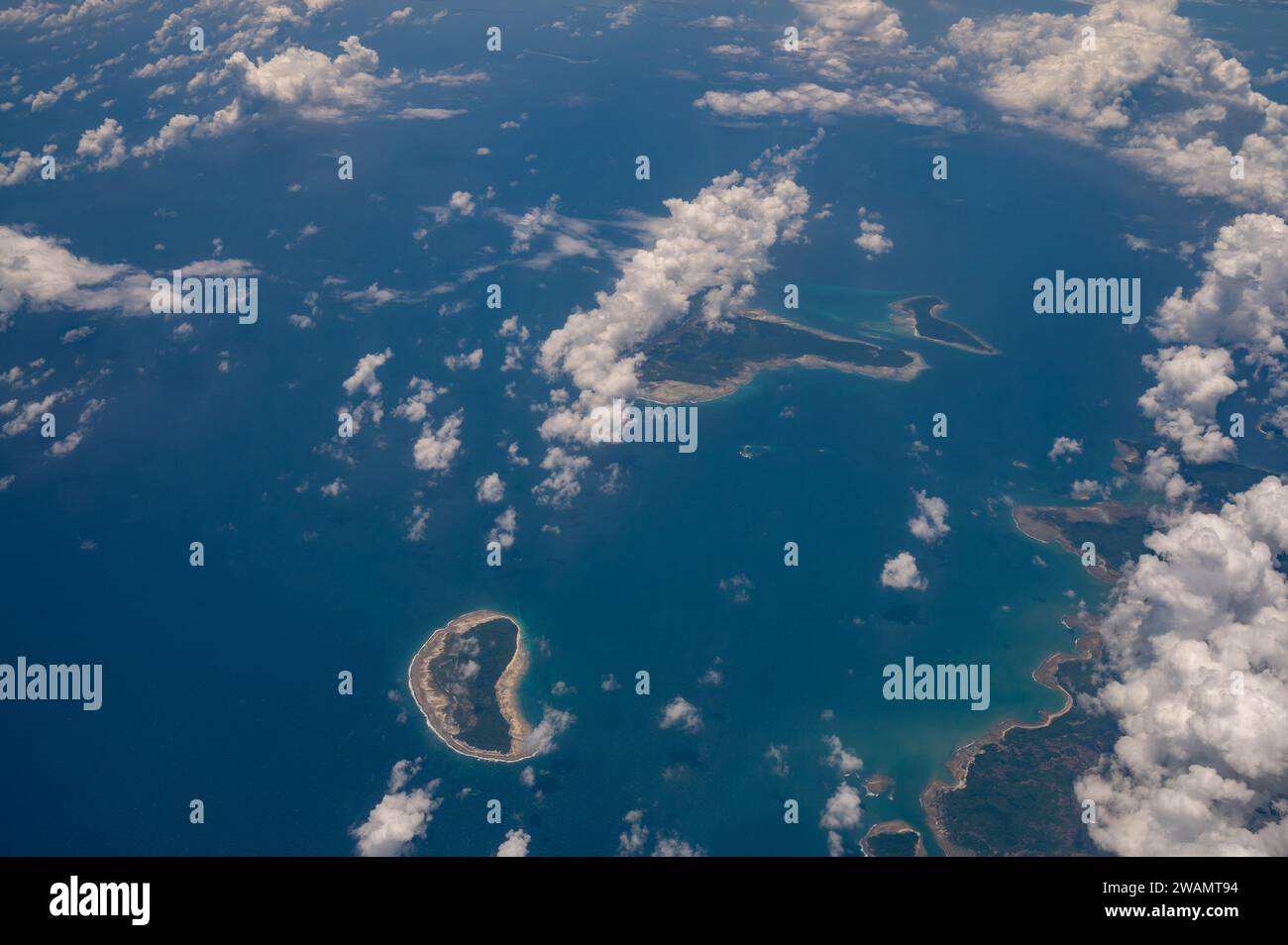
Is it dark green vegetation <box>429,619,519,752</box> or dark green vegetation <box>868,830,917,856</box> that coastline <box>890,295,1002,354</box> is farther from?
dark green vegetation <box>429,619,519,752</box>

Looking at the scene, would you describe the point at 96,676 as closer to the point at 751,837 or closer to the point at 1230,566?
the point at 751,837

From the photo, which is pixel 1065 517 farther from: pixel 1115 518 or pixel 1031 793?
pixel 1031 793

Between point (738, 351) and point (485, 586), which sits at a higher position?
point (738, 351)

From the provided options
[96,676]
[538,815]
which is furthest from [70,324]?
[538,815]

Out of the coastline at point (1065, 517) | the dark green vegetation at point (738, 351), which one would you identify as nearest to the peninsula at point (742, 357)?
the dark green vegetation at point (738, 351)

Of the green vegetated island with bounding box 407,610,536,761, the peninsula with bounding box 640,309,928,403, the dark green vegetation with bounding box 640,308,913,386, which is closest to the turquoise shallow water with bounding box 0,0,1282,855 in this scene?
the green vegetated island with bounding box 407,610,536,761

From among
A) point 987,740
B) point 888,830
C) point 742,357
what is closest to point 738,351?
point 742,357
